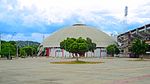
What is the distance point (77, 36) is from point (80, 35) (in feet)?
6.65

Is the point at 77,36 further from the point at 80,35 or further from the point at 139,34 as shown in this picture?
the point at 139,34

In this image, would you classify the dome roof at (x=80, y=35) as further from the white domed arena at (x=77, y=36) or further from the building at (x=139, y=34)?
the building at (x=139, y=34)

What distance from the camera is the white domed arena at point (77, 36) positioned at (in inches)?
7283

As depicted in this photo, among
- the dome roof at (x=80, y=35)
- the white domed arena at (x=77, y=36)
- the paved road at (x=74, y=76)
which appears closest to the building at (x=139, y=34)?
the white domed arena at (x=77, y=36)

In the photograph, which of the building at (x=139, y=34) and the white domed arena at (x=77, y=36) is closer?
the building at (x=139, y=34)

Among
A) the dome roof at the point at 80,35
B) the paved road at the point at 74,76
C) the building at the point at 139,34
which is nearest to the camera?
the paved road at the point at 74,76

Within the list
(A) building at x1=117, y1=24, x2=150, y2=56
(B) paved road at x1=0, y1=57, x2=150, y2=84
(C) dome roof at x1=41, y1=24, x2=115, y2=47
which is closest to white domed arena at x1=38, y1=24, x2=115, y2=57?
(C) dome roof at x1=41, y1=24, x2=115, y2=47

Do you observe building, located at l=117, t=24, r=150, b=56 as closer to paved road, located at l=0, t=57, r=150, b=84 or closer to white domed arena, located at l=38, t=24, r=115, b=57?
white domed arena, located at l=38, t=24, r=115, b=57

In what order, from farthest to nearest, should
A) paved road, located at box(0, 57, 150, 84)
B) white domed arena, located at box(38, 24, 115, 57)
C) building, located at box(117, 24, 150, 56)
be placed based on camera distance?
white domed arena, located at box(38, 24, 115, 57)
building, located at box(117, 24, 150, 56)
paved road, located at box(0, 57, 150, 84)

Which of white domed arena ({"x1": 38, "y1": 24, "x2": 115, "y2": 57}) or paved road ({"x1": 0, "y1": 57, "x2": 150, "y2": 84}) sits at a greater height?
white domed arena ({"x1": 38, "y1": 24, "x2": 115, "y2": 57})

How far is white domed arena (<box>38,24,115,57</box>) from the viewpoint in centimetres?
18500

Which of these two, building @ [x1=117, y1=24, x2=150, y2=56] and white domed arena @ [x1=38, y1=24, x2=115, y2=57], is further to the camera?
white domed arena @ [x1=38, y1=24, x2=115, y2=57]

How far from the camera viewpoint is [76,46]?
67.4 m

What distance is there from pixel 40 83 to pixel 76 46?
48118 millimetres
